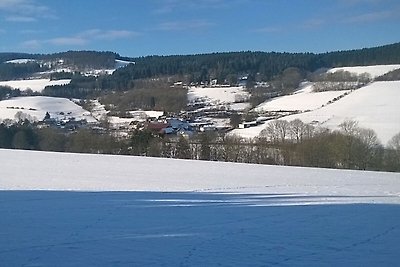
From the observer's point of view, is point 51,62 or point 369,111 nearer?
point 369,111

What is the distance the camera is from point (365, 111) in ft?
164

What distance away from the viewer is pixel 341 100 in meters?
57.6

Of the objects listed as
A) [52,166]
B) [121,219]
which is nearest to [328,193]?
[121,219]

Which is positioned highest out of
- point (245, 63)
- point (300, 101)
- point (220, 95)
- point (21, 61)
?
point (21, 61)

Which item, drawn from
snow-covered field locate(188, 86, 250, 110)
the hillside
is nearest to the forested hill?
snow-covered field locate(188, 86, 250, 110)

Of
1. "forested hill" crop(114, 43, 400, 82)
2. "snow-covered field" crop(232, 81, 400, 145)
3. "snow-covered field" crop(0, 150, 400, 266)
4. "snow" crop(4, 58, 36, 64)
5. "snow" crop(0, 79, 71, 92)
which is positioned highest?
"snow" crop(4, 58, 36, 64)

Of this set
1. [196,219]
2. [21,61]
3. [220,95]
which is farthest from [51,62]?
[196,219]

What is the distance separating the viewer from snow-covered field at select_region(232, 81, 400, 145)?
139 ft

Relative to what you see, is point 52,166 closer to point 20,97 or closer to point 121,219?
point 121,219

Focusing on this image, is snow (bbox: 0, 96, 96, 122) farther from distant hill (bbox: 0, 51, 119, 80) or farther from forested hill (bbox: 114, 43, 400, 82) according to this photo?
distant hill (bbox: 0, 51, 119, 80)

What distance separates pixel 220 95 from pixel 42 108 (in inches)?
1020

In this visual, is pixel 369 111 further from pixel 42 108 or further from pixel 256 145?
pixel 42 108

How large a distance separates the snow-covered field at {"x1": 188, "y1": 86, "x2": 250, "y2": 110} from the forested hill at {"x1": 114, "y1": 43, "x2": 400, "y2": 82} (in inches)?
257

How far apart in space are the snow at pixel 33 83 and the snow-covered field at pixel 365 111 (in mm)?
43979
